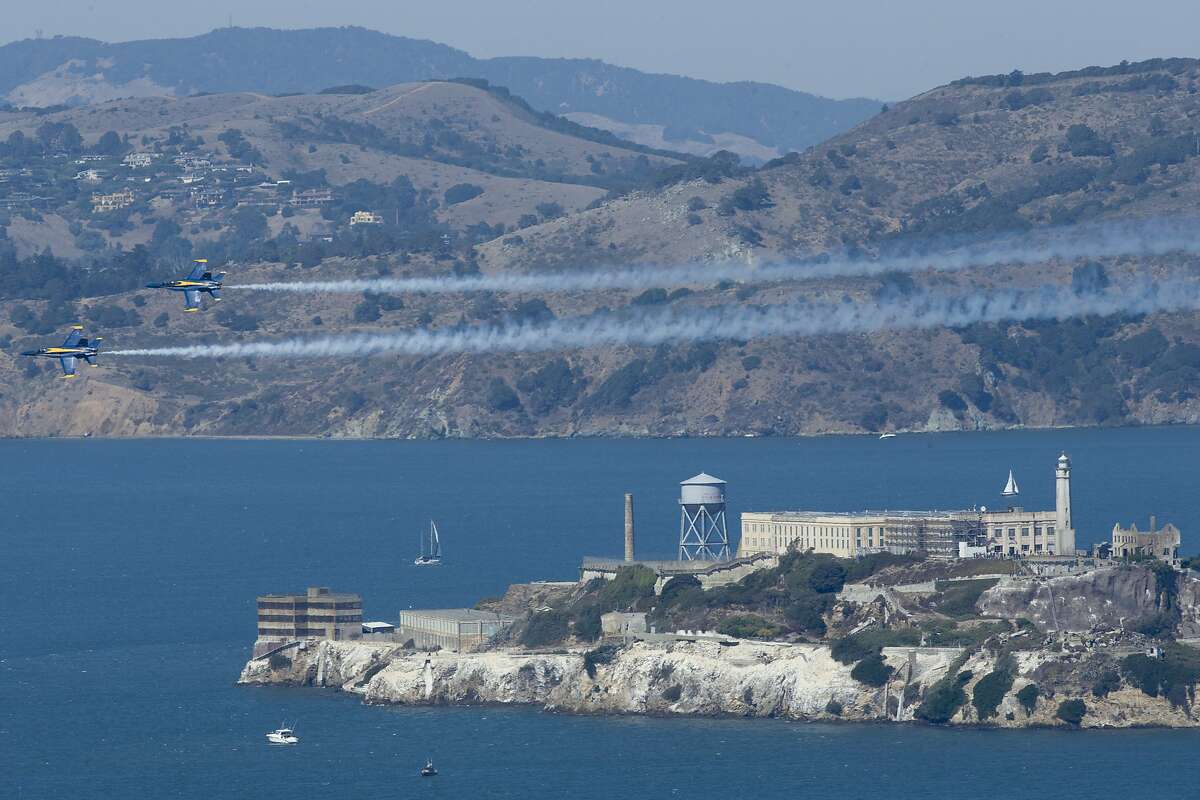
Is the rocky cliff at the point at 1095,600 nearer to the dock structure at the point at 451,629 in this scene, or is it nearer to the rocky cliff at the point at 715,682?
the rocky cliff at the point at 715,682

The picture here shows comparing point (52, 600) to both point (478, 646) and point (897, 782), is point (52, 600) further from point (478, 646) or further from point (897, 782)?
point (897, 782)

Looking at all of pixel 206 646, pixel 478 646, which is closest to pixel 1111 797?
pixel 478 646

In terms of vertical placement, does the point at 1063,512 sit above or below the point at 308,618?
above

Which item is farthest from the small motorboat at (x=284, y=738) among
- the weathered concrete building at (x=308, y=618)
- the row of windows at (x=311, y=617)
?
the row of windows at (x=311, y=617)

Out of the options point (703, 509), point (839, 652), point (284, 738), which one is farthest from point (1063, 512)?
point (284, 738)

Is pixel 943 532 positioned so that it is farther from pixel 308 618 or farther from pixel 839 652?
pixel 308 618

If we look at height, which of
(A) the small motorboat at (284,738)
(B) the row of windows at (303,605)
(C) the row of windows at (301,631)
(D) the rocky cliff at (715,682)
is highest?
(B) the row of windows at (303,605)
